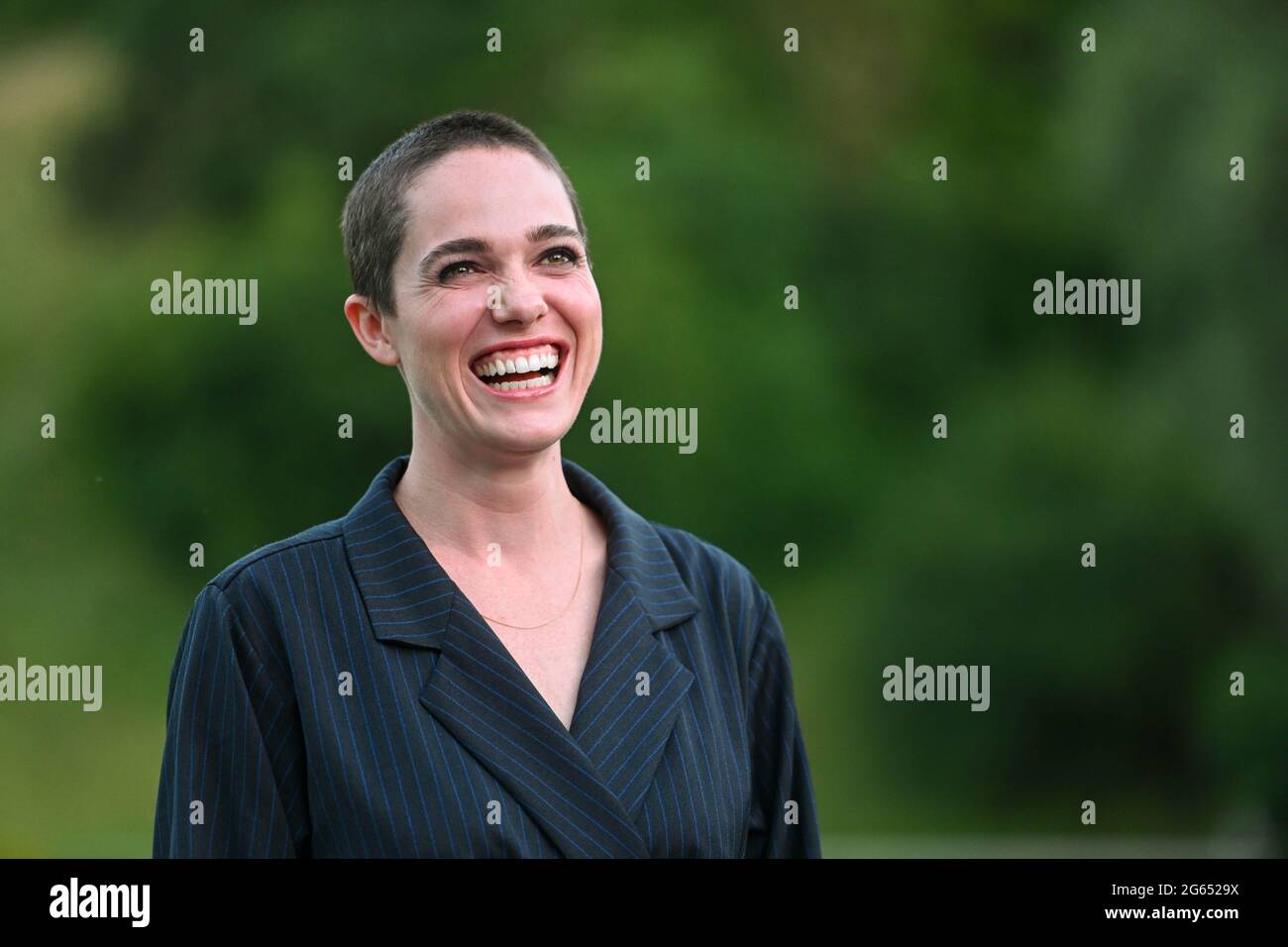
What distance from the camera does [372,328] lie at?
177 centimetres

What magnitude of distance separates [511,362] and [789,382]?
639 cm

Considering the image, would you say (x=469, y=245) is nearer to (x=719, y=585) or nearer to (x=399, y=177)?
(x=399, y=177)

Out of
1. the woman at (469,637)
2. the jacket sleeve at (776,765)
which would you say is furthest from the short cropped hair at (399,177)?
the jacket sleeve at (776,765)

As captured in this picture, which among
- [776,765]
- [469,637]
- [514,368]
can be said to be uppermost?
[514,368]

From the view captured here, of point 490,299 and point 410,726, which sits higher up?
point 490,299

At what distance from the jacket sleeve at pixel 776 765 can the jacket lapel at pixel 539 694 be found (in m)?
0.14

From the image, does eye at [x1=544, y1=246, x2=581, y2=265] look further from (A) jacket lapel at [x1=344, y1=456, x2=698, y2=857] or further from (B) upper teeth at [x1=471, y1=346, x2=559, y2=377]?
(A) jacket lapel at [x1=344, y1=456, x2=698, y2=857]

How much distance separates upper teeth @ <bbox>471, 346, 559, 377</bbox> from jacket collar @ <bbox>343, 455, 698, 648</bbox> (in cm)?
20

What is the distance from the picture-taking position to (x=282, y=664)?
162 cm

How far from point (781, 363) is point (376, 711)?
6501mm

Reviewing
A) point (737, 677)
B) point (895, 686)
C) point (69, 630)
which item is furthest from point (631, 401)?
point (737, 677)

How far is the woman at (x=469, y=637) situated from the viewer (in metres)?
1.58

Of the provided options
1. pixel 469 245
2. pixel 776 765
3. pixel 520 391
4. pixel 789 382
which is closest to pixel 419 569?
pixel 520 391

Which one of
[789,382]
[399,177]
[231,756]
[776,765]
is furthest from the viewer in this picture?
[789,382]
